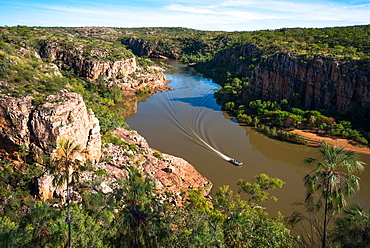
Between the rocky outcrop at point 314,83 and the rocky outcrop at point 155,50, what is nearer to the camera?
the rocky outcrop at point 314,83

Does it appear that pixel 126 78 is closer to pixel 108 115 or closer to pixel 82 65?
pixel 82 65

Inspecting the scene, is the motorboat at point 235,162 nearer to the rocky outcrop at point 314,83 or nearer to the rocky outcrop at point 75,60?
the rocky outcrop at point 314,83

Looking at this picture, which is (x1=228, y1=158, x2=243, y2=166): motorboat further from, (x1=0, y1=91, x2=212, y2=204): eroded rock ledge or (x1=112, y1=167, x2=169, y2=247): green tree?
(x1=112, y1=167, x2=169, y2=247): green tree

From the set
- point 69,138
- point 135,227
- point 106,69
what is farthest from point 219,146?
point 106,69

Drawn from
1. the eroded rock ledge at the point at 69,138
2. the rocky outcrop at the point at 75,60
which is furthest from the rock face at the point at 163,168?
the rocky outcrop at the point at 75,60

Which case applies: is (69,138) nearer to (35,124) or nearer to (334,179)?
(35,124)

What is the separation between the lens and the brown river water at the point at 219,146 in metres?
31.1

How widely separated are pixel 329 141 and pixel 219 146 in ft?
58.2

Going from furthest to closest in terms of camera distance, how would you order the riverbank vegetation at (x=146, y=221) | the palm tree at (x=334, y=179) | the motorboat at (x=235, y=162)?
1. the motorboat at (x=235, y=162)
2. the riverbank vegetation at (x=146, y=221)
3. the palm tree at (x=334, y=179)

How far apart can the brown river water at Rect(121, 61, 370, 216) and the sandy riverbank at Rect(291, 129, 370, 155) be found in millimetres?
1731

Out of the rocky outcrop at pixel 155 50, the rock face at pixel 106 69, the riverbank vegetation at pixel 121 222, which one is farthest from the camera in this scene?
the rocky outcrop at pixel 155 50

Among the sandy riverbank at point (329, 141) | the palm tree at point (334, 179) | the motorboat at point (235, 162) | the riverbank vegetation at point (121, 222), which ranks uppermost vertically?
the palm tree at point (334, 179)

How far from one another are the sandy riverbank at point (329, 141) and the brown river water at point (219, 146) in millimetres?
1731

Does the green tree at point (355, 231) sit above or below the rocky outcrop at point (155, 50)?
below
